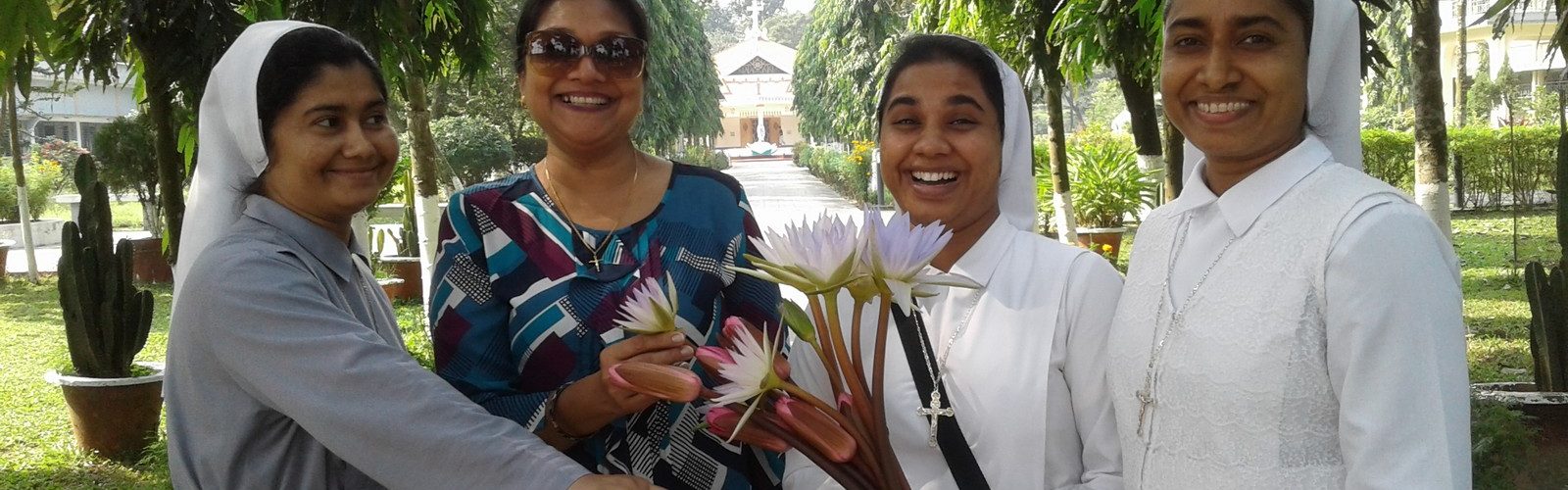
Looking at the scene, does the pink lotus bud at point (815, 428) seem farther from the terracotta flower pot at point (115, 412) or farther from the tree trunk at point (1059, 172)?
the tree trunk at point (1059, 172)

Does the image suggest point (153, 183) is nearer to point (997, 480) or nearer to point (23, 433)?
point (23, 433)

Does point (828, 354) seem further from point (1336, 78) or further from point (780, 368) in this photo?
point (1336, 78)

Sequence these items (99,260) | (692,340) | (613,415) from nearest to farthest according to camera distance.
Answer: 1. (613,415)
2. (692,340)
3. (99,260)

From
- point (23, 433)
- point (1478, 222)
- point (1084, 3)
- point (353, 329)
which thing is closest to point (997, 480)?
point (353, 329)

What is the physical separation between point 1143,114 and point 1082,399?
8500mm

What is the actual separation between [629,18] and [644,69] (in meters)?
0.12

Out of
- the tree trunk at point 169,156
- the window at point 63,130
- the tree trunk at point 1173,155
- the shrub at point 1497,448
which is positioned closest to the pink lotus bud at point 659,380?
the shrub at point 1497,448

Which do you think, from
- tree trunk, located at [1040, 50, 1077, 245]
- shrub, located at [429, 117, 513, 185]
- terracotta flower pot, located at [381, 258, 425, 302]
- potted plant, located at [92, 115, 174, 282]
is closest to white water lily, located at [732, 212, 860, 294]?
tree trunk, located at [1040, 50, 1077, 245]

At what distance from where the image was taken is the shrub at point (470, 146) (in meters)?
21.7

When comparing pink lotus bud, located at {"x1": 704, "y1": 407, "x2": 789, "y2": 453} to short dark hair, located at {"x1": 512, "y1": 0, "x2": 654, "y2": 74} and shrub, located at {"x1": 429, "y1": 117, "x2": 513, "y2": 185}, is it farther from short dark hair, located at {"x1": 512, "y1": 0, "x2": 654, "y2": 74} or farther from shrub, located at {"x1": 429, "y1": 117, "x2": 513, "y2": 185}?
shrub, located at {"x1": 429, "y1": 117, "x2": 513, "y2": 185}

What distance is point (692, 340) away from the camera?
7.73ft

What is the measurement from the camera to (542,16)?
245 cm

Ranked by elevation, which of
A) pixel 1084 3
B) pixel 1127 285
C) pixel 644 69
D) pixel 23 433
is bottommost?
pixel 23 433

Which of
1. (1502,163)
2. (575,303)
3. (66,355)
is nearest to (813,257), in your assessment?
(575,303)
